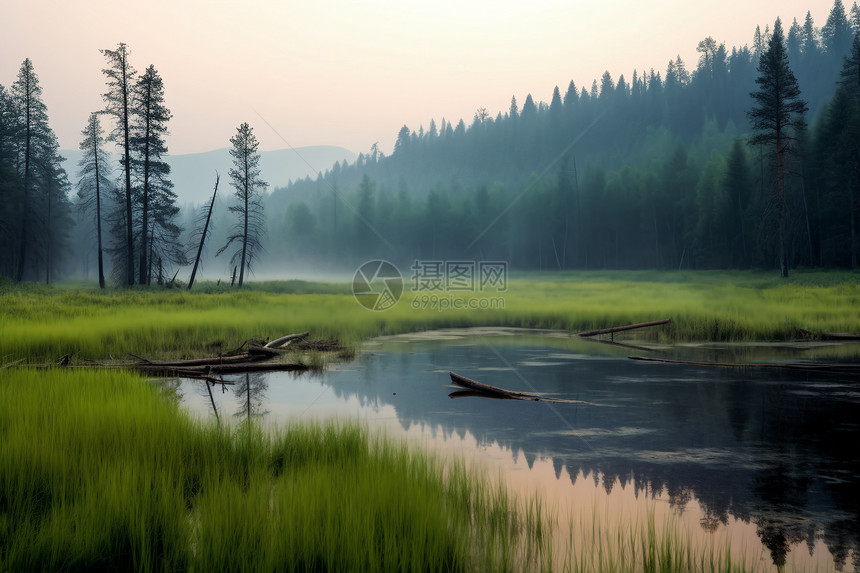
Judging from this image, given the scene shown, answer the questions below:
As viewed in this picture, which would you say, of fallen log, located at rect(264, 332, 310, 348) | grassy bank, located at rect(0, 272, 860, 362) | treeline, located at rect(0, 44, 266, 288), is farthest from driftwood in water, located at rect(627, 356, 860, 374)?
treeline, located at rect(0, 44, 266, 288)

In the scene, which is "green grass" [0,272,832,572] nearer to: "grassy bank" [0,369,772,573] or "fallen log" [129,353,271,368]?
"grassy bank" [0,369,772,573]

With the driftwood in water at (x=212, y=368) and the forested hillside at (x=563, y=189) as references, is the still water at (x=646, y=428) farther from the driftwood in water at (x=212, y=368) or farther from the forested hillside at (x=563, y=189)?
the forested hillside at (x=563, y=189)

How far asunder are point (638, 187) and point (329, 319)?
80.9m

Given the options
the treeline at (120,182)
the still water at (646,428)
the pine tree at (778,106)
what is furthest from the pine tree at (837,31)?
the still water at (646,428)

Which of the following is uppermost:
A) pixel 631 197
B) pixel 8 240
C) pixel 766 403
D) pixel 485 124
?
pixel 485 124

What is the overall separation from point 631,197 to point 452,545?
97.2 m

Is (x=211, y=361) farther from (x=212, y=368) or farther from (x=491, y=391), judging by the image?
(x=491, y=391)

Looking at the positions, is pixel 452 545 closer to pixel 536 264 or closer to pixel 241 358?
pixel 241 358

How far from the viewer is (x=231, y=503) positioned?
5336mm

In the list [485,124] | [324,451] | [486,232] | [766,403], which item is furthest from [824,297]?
[485,124]

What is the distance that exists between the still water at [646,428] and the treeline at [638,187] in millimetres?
39550

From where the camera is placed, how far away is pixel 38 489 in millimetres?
5895

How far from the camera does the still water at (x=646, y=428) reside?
6117mm

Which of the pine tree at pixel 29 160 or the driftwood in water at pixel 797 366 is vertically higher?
the pine tree at pixel 29 160
